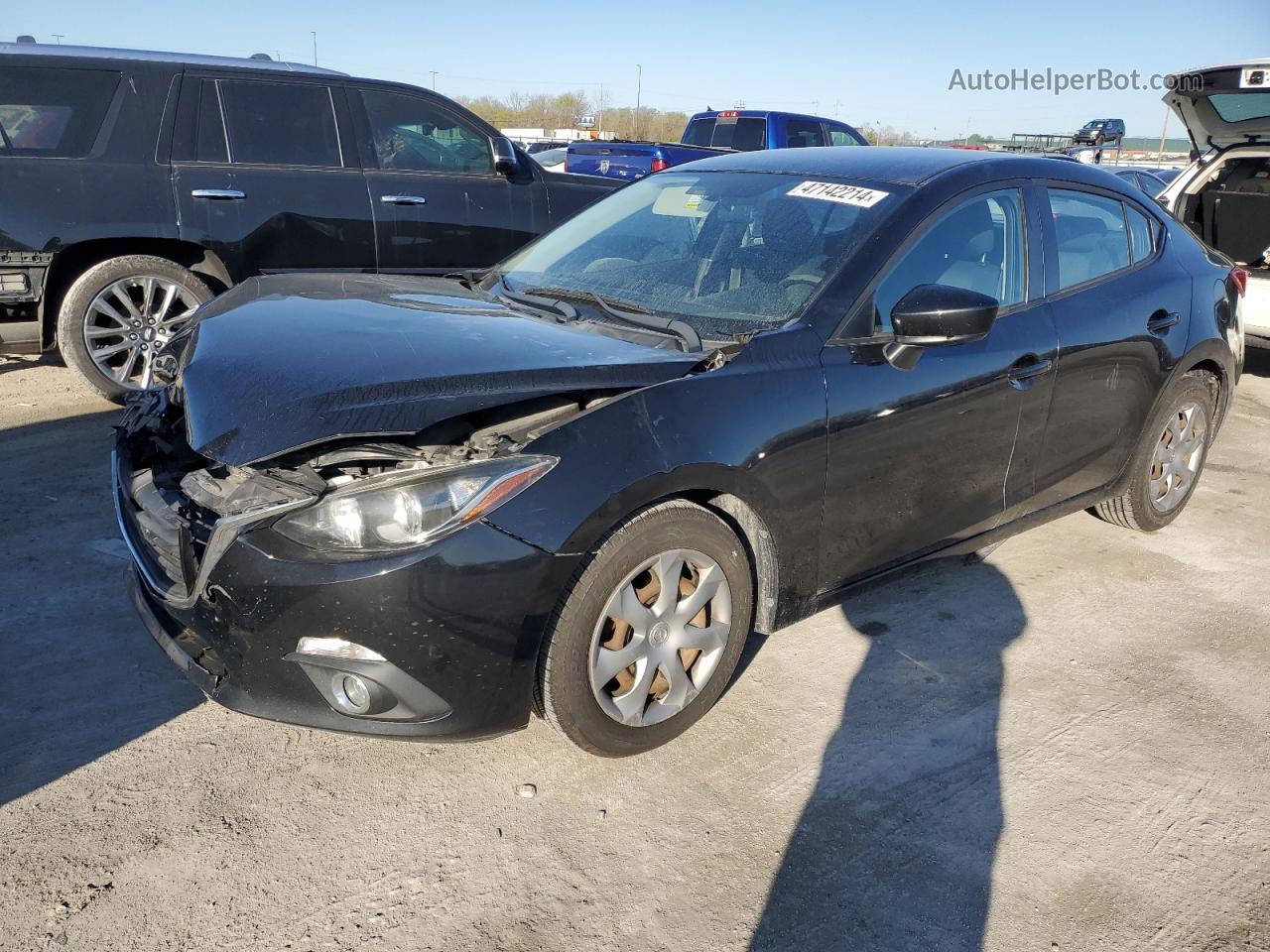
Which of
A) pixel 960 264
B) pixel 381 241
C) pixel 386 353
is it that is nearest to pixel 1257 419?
pixel 960 264

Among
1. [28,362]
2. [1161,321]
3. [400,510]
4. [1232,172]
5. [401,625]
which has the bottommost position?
[28,362]

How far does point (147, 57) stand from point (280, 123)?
0.79m

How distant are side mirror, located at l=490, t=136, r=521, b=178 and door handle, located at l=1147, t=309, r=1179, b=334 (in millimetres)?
4250

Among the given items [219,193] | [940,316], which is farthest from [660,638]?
[219,193]

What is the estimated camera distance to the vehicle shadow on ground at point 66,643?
287cm

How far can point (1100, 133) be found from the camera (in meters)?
30.7

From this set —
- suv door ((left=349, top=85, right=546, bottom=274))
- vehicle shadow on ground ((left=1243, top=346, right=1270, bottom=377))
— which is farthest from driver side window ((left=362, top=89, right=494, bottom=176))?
vehicle shadow on ground ((left=1243, top=346, right=1270, bottom=377))

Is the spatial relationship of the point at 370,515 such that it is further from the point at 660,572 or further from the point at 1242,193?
the point at 1242,193

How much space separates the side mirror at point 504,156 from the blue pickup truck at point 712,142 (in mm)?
5821

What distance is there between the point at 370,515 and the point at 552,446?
1.56 ft

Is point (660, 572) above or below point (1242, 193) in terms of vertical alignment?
below

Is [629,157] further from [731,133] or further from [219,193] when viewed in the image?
[219,193]

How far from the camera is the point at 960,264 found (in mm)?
3516

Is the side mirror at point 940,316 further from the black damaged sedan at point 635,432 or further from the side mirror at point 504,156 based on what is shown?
the side mirror at point 504,156
